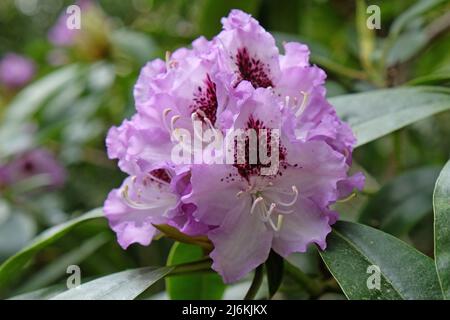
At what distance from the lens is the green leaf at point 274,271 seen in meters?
0.73

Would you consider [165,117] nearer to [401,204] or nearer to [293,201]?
[293,201]

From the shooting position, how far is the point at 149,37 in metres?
1.58

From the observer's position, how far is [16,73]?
203cm

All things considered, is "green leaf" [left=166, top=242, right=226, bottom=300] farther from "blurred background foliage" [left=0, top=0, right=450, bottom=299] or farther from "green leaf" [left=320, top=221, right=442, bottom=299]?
"green leaf" [left=320, top=221, right=442, bottom=299]

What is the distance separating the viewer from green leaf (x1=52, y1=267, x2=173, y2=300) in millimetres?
685

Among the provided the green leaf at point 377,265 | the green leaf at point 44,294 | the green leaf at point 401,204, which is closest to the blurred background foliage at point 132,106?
the green leaf at point 401,204

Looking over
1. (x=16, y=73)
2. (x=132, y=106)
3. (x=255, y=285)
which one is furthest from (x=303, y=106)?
(x=16, y=73)

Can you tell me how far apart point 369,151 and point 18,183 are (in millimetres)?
920

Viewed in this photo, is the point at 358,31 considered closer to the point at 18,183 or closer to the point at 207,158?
the point at 207,158

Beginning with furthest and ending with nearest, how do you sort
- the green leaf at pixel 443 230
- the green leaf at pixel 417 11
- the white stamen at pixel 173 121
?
the green leaf at pixel 417 11 < the white stamen at pixel 173 121 < the green leaf at pixel 443 230

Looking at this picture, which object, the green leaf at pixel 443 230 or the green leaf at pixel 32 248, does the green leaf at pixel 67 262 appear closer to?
the green leaf at pixel 32 248

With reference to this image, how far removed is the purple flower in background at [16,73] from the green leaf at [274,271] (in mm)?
1492
